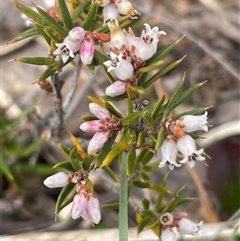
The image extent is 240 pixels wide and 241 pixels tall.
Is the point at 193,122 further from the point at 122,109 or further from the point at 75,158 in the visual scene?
the point at 122,109

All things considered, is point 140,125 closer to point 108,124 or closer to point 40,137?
point 108,124

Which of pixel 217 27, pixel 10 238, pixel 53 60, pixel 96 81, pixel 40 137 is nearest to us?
pixel 53 60

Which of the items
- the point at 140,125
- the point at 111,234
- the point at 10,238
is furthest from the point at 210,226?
the point at 140,125

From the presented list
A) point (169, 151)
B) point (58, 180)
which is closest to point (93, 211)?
point (58, 180)

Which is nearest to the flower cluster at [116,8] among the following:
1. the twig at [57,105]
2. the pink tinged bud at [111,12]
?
the pink tinged bud at [111,12]

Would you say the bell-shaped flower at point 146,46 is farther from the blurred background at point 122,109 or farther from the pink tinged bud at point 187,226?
the blurred background at point 122,109

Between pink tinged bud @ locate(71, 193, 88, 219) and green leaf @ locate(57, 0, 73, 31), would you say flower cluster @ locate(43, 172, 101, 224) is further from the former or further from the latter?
green leaf @ locate(57, 0, 73, 31)
